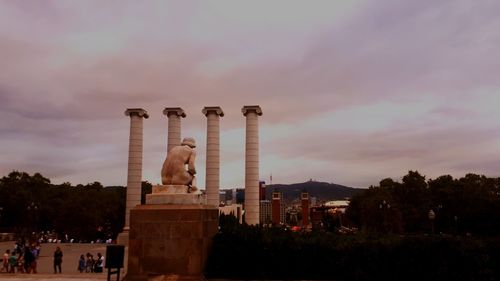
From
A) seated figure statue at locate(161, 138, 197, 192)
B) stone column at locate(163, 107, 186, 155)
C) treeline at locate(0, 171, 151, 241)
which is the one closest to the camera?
seated figure statue at locate(161, 138, 197, 192)

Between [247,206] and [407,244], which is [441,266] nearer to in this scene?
[407,244]

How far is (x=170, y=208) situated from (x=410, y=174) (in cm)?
6468

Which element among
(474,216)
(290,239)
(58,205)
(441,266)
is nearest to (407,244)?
(441,266)

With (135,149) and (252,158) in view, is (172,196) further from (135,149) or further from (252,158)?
(135,149)

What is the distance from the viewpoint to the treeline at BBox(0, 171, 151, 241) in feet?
222

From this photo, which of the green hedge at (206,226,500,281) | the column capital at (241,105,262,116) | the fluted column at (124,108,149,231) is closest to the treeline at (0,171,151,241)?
the fluted column at (124,108,149,231)

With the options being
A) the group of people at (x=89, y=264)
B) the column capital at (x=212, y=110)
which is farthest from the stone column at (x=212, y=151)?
the group of people at (x=89, y=264)

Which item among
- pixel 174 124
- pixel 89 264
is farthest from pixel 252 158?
pixel 89 264

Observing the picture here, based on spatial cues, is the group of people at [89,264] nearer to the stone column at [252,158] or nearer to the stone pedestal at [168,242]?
the stone pedestal at [168,242]

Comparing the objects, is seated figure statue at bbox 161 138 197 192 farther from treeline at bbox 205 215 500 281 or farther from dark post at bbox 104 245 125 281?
dark post at bbox 104 245 125 281

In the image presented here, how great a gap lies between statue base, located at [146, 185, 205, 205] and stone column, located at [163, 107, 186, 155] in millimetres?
28922

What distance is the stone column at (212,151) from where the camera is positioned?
41.1 meters

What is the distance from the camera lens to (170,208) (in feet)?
45.9

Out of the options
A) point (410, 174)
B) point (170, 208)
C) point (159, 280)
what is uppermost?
Result: point (410, 174)
